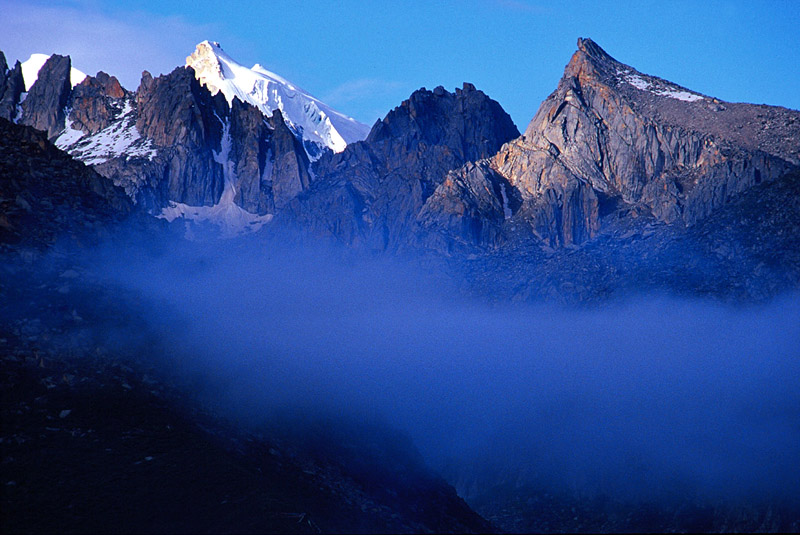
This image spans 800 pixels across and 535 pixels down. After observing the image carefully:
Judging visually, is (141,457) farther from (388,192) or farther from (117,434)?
(388,192)

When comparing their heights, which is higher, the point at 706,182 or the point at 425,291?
the point at 706,182

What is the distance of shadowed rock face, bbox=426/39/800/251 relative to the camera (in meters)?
131

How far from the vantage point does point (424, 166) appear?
18975 cm

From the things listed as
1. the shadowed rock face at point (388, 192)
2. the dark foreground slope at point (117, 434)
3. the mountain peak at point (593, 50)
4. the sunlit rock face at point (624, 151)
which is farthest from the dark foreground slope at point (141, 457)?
the mountain peak at point (593, 50)

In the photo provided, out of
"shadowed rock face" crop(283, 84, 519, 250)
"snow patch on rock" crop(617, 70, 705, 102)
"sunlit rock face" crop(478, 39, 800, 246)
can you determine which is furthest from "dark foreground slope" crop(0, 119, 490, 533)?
"snow patch on rock" crop(617, 70, 705, 102)

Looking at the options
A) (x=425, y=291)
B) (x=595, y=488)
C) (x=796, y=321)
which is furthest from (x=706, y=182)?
(x=595, y=488)

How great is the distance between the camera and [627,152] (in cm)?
15075

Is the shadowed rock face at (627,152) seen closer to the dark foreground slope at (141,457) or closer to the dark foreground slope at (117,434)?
the dark foreground slope at (117,434)

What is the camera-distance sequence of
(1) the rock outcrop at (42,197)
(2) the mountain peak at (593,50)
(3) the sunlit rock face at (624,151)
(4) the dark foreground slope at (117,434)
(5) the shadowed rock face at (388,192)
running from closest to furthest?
1. (4) the dark foreground slope at (117,434)
2. (1) the rock outcrop at (42,197)
3. (3) the sunlit rock face at (624,151)
4. (2) the mountain peak at (593,50)
5. (5) the shadowed rock face at (388,192)

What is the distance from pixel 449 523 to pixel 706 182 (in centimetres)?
11158

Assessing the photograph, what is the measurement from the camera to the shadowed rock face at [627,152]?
13112cm

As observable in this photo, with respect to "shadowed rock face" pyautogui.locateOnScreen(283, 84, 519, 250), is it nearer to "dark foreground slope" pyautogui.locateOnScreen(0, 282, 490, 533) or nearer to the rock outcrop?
the rock outcrop

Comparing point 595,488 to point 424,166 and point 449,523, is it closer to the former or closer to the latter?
point 449,523

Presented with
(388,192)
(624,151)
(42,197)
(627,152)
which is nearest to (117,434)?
(42,197)
